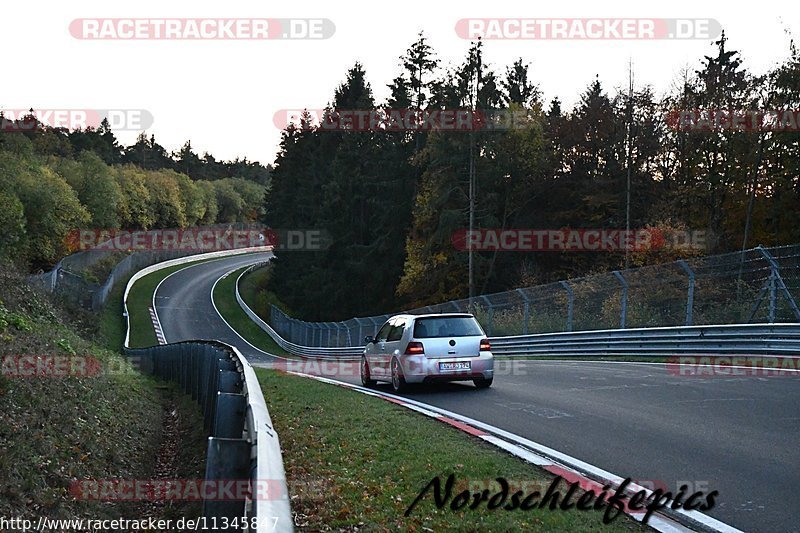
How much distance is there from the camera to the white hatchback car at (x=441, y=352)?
14758mm

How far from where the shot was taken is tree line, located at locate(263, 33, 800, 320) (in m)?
39.9

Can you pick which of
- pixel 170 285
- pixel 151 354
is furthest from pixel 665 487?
pixel 170 285

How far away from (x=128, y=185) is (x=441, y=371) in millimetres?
89555

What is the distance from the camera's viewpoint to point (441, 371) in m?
14.7

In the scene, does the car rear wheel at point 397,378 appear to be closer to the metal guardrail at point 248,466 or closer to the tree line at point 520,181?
Result: the metal guardrail at point 248,466

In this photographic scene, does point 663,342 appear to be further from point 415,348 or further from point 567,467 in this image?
point 567,467

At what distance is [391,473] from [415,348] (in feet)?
Result: 25.0

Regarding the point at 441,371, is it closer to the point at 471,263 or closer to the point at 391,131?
the point at 471,263

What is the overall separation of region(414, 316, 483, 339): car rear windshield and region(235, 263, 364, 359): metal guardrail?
14.2m

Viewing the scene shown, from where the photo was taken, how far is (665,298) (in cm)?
2033
